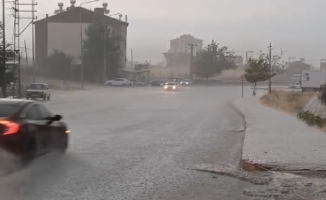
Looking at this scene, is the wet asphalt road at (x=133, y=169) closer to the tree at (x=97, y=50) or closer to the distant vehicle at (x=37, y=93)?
the distant vehicle at (x=37, y=93)

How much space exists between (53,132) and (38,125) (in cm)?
99

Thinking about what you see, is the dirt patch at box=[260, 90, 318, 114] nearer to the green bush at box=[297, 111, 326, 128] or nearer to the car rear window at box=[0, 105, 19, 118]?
the green bush at box=[297, 111, 326, 128]

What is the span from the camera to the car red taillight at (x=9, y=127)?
39.3 feet

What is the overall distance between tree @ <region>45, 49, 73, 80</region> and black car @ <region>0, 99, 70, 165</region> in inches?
3307

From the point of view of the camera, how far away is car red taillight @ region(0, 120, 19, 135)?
472 inches

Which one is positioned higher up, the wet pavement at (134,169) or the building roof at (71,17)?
the building roof at (71,17)

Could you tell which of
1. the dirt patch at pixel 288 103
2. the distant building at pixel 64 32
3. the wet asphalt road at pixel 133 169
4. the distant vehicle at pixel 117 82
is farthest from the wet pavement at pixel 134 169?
the distant building at pixel 64 32

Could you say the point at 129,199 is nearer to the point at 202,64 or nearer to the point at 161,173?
the point at 161,173

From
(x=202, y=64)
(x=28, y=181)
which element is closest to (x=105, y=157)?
(x=28, y=181)

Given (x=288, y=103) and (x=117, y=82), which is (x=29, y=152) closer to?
(x=288, y=103)

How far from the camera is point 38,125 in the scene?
13.0 metres

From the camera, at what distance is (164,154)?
1527 cm

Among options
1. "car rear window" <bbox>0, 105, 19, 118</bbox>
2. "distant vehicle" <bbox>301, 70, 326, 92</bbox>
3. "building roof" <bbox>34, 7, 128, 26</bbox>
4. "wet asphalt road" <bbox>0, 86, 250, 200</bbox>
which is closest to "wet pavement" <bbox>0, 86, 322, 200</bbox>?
"wet asphalt road" <bbox>0, 86, 250, 200</bbox>

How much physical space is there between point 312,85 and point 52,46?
46.5m
